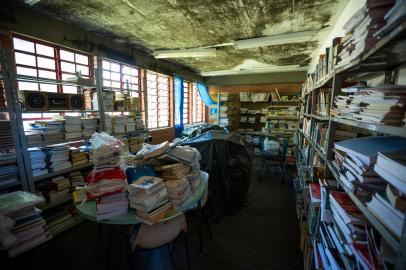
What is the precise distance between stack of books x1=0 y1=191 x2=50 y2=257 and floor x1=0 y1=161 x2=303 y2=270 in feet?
0.59

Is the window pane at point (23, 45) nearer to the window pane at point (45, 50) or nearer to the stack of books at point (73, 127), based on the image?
the window pane at point (45, 50)

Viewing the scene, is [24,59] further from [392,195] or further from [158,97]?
[392,195]

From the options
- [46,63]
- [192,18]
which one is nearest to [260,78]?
[192,18]

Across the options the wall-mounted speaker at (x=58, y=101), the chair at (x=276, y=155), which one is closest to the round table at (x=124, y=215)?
the wall-mounted speaker at (x=58, y=101)

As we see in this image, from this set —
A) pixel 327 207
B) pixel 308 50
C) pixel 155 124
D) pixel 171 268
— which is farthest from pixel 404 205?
pixel 155 124

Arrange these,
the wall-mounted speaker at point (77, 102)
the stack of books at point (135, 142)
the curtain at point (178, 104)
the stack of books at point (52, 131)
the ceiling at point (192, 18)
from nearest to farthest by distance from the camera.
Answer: the stack of books at point (52, 131), the ceiling at point (192, 18), the wall-mounted speaker at point (77, 102), the stack of books at point (135, 142), the curtain at point (178, 104)

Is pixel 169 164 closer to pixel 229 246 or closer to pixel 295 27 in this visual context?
pixel 229 246

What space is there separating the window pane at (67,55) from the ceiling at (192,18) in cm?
51

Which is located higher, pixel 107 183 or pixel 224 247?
pixel 107 183

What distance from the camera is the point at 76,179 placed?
2.43 m

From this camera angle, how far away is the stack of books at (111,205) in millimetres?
1171

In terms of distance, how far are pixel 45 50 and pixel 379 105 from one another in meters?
3.73

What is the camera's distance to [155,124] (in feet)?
17.1

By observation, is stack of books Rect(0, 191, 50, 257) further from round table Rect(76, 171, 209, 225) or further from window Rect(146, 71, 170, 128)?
window Rect(146, 71, 170, 128)
